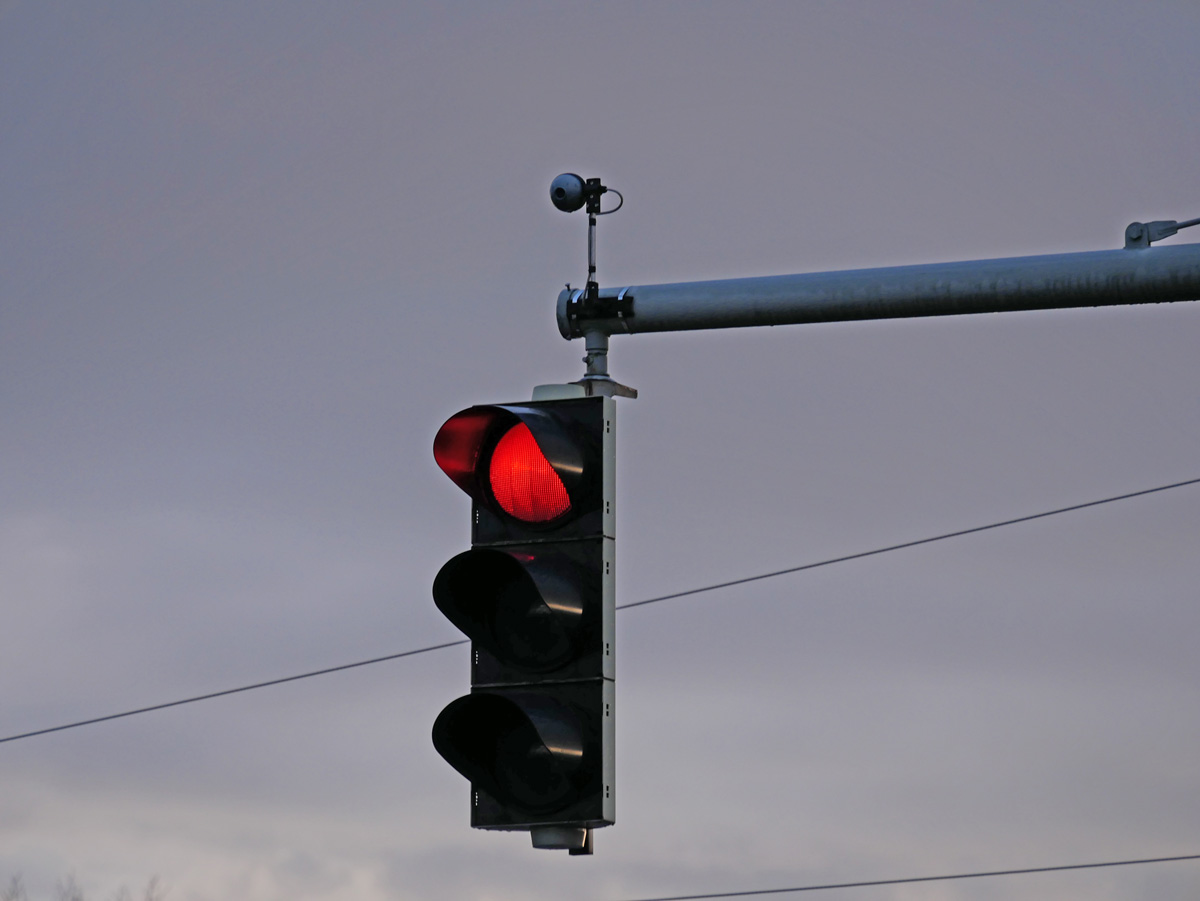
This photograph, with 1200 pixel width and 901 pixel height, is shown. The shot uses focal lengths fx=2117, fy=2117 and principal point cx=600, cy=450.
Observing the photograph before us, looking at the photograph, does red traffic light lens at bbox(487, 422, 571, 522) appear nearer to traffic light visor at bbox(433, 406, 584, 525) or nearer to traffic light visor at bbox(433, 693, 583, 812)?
traffic light visor at bbox(433, 406, 584, 525)

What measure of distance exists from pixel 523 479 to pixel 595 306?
0.57 metres

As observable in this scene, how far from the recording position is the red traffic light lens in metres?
5.66

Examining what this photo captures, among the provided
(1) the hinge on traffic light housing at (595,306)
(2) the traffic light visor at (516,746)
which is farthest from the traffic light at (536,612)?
(1) the hinge on traffic light housing at (595,306)

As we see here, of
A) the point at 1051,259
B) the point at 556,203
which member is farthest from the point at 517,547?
the point at 1051,259

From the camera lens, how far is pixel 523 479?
5715 mm

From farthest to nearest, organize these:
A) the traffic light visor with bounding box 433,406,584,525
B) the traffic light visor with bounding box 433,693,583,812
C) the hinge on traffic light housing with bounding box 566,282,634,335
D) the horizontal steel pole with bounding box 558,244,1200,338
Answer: the hinge on traffic light housing with bounding box 566,282,634,335, the traffic light visor with bounding box 433,406,584,525, the horizontal steel pole with bounding box 558,244,1200,338, the traffic light visor with bounding box 433,693,583,812

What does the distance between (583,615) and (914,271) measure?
4.16ft

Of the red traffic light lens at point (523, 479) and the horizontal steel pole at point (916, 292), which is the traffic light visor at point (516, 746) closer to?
the red traffic light lens at point (523, 479)

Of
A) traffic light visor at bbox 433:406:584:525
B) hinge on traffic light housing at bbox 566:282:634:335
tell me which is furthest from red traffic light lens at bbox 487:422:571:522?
hinge on traffic light housing at bbox 566:282:634:335

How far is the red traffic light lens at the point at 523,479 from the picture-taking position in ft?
18.6

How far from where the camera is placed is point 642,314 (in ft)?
19.4

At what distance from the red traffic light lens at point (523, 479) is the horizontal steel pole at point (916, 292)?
476mm

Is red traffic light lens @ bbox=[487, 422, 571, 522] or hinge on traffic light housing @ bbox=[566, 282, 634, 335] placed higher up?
hinge on traffic light housing @ bbox=[566, 282, 634, 335]

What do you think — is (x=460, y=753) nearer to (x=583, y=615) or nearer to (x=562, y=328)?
(x=583, y=615)
